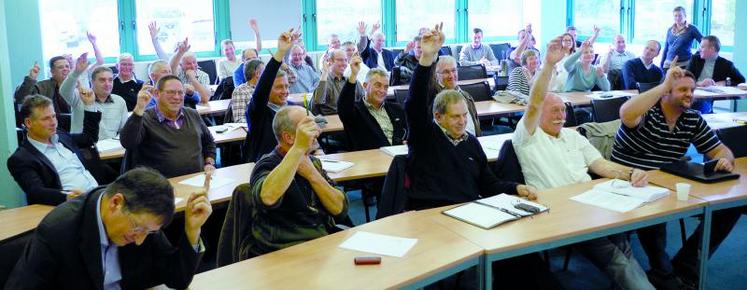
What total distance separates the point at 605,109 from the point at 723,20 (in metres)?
5.14

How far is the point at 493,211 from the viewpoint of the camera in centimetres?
310

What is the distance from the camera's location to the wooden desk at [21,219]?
3076mm

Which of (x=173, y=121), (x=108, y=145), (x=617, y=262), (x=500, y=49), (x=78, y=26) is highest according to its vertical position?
(x=78, y=26)

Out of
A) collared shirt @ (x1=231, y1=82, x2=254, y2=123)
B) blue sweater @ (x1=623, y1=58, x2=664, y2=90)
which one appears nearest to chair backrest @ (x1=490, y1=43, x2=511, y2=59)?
blue sweater @ (x1=623, y1=58, x2=664, y2=90)

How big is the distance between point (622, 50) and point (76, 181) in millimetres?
7814

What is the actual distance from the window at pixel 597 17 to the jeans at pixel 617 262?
909 cm

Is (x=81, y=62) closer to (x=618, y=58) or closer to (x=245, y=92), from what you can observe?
(x=245, y=92)

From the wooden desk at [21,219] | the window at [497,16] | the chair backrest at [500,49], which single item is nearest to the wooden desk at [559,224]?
the wooden desk at [21,219]

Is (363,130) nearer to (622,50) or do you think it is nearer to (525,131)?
(525,131)

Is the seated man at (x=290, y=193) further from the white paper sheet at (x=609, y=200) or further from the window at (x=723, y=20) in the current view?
the window at (x=723, y=20)

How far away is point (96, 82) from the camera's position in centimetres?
555

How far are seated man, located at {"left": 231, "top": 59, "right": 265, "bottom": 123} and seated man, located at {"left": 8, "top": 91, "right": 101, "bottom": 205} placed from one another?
6.91 feet

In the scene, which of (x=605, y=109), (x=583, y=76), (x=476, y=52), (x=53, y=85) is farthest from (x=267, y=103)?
(x=476, y=52)

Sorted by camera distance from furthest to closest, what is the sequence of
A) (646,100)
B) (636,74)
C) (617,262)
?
(636,74) < (646,100) < (617,262)
